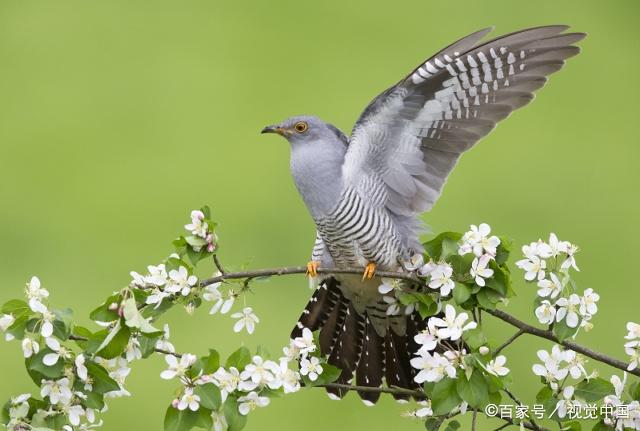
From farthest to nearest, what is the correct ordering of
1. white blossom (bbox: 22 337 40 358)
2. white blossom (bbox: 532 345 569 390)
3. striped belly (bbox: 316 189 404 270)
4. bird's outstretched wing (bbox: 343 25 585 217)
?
striped belly (bbox: 316 189 404 270) → bird's outstretched wing (bbox: 343 25 585 217) → white blossom (bbox: 532 345 569 390) → white blossom (bbox: 22 337 40 358)

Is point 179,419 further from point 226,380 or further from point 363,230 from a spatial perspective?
point 363,230

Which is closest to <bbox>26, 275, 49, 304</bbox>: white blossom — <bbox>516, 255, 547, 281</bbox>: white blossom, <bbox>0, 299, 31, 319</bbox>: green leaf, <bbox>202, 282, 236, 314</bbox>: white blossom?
<bbox>0, 299, 31, 319</bbox>: green leaf

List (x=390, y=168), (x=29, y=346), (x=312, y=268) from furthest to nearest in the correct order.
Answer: (x=390, y=168)
(x=312, y=268)
(x=29, y=346)

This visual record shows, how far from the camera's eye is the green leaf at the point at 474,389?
3.78ft

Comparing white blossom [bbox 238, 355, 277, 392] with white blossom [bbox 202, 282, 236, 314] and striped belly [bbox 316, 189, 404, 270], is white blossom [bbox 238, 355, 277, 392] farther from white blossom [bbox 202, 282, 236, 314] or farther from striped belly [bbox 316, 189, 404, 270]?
striped belly [bbox 316, 189, 404, 270]

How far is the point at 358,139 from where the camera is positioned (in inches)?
64.6

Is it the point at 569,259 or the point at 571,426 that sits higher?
the point at 569,259

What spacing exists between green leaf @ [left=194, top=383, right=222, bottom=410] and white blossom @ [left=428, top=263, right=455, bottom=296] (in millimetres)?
289

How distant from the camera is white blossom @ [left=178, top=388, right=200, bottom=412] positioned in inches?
46.0

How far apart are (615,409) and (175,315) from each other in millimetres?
2007

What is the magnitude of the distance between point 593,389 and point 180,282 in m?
0.52

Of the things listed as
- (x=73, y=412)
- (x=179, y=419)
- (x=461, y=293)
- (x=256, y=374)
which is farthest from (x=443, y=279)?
(x=73, y=412)

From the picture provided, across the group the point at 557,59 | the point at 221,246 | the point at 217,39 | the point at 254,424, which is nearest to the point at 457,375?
the point at 557,59

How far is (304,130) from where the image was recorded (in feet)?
5.64
